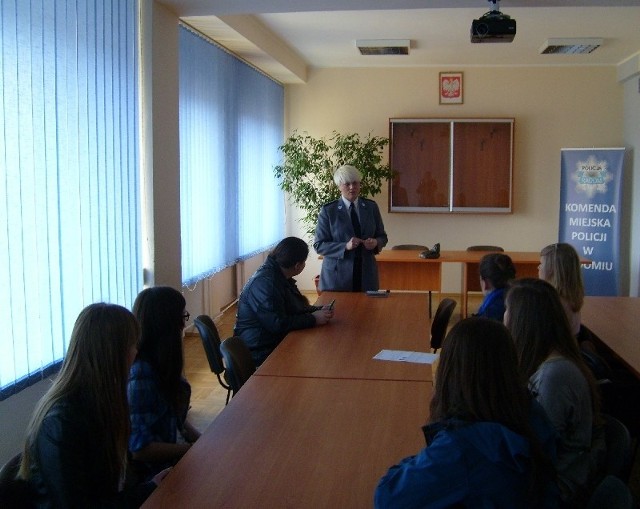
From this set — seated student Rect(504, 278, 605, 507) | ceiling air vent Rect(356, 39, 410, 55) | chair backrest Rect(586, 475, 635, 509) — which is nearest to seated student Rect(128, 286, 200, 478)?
seated student Rect(504, 278, 605, 507)

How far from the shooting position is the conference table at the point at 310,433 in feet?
6.02

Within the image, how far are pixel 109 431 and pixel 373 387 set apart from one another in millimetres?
1136

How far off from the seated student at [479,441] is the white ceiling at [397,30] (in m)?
3.51

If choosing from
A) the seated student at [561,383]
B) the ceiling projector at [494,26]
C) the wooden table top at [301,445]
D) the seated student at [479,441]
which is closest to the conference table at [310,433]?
the wooden table top at [301,445]

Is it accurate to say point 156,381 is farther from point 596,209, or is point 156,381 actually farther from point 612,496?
point 596,209

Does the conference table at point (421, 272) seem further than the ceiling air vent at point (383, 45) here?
No

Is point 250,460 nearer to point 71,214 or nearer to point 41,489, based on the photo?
point 41,489

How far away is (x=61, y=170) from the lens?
11.5 feet

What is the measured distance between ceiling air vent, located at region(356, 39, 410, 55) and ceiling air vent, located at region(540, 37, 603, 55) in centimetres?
159

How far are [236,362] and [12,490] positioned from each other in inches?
58.4

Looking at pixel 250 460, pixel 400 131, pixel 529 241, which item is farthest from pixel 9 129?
pixel 529 241

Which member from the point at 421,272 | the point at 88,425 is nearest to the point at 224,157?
the point at 421,272

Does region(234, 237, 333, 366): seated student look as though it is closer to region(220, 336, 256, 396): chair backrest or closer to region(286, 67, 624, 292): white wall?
region(220, 336, 256, 396): chair backrest

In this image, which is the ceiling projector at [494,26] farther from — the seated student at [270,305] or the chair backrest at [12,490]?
the chair backrest at [12,490]
